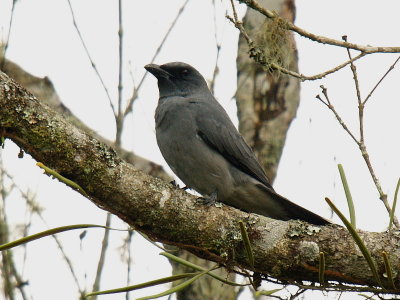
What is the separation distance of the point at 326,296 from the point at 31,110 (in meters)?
1.85

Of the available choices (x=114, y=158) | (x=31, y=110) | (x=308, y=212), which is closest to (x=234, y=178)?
(x=308, y=212)

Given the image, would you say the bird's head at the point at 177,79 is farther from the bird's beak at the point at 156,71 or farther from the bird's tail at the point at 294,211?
the bird's tail at the point at 294,211

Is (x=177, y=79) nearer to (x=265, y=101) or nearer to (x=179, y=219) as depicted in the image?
(x=265, y=101)

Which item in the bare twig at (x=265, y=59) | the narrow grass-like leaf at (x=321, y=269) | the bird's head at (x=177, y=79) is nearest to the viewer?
the narrow grass-like leaf at (x=321, y=269)

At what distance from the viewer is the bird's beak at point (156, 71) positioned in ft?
21.5

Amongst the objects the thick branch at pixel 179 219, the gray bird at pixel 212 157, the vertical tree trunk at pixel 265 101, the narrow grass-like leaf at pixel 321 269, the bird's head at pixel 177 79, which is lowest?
the narrow grass-like leaf at pixel 321 269

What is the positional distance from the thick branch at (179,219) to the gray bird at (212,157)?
5.52 feet

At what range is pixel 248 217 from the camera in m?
3.64

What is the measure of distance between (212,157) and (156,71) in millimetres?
1410

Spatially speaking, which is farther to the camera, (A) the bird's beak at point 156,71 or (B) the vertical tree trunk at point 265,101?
(B) the vertical tree trunk at point 265,101

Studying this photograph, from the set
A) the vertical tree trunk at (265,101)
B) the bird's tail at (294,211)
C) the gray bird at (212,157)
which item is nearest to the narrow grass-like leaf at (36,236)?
the bird's tail at (294,211)

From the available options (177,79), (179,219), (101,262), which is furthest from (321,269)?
(177,79)

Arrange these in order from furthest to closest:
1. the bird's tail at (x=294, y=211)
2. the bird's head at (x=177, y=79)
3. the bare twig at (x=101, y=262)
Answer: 1. the bird's head at (x=177, y=79)
2. the bare twig at (x=101, y=262)
3. the bird's tail at (x=294, y=211)

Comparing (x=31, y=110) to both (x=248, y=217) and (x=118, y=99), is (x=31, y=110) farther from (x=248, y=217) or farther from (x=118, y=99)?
(x=118, y=99)
